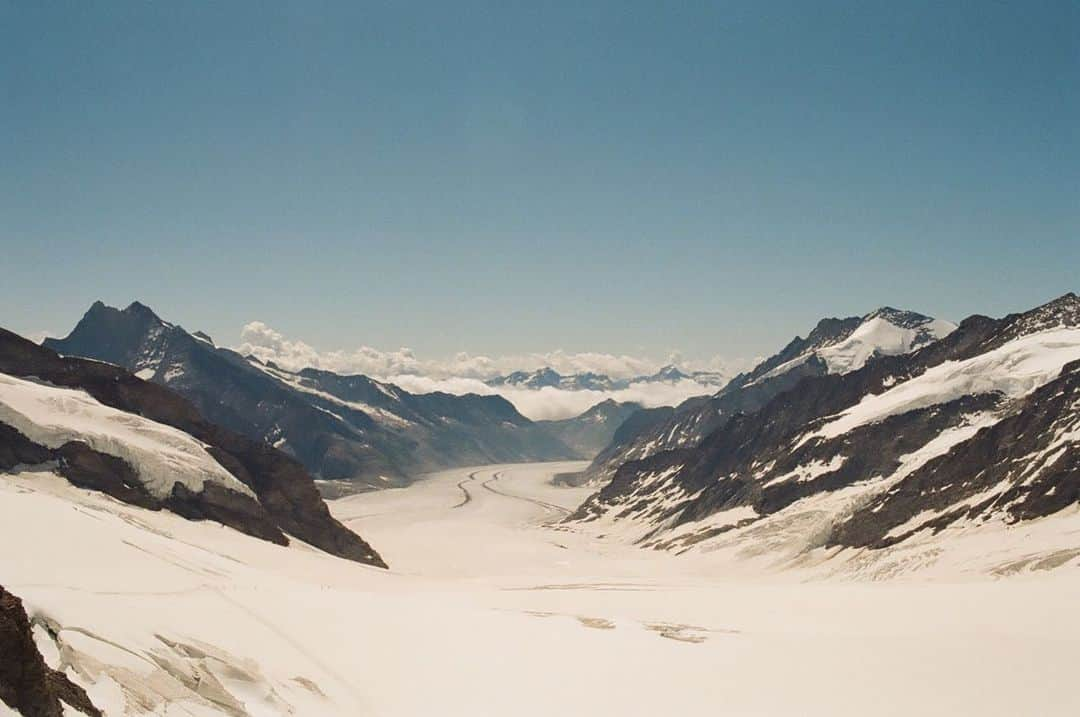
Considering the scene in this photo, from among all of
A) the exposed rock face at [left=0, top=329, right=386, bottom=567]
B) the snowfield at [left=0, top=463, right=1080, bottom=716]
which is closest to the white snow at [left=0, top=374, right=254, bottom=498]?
the exposed rock face at [left=0, top=329, right=386, bottom=567]

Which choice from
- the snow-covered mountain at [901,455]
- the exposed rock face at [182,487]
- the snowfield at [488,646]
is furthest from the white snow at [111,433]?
the snow-covered mountain at [901,455]

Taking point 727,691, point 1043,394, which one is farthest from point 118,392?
point 1043,394

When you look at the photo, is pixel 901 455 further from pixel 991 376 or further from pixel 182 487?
pixel 182 487

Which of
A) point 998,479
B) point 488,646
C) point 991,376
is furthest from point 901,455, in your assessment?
point 488,646

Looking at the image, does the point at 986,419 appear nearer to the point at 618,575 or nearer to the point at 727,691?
the point at 618,575

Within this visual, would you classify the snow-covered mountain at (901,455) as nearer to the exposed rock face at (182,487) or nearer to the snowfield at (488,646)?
the snowfield at (488,646)
